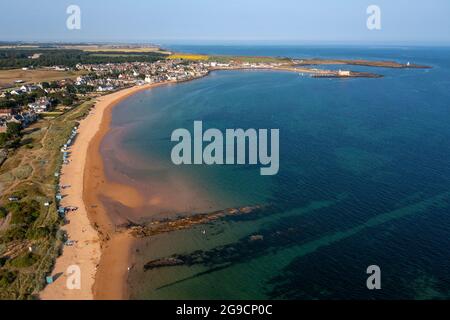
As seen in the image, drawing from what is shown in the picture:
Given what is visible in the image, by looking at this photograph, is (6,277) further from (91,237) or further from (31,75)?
(31,75)

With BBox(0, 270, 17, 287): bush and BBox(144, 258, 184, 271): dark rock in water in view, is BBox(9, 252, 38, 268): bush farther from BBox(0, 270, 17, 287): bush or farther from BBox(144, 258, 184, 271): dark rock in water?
BBox(144, 258, 184, 271): dark rock in water

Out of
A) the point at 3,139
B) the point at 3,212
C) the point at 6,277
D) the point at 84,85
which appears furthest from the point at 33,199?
the point at 84,85

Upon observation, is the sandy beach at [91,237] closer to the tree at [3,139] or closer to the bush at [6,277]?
the bush at [6,277]

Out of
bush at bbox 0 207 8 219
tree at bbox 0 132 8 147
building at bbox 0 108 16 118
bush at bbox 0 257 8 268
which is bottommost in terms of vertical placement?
bush at bbox 0 257 8 268

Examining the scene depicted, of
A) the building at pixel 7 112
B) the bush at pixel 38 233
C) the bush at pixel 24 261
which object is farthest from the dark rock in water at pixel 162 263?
the building at pixel 7 112

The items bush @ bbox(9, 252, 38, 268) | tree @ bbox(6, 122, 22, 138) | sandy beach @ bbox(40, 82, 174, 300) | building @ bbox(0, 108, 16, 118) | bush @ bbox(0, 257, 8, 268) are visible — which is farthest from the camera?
building @ bbox(0, 108, 16, 118)

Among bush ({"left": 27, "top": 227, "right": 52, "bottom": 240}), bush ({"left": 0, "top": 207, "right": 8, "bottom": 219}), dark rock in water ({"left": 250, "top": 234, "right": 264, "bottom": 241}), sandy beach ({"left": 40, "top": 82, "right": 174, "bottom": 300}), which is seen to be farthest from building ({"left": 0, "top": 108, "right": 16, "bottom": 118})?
dark rock in water ({"left": 250, "top": 234, "right": 264, "bottom": 241})

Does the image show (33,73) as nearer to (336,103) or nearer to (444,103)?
(336,103)

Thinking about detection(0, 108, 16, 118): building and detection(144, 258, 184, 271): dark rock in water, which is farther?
detection(0, 108, 16, 118): building
